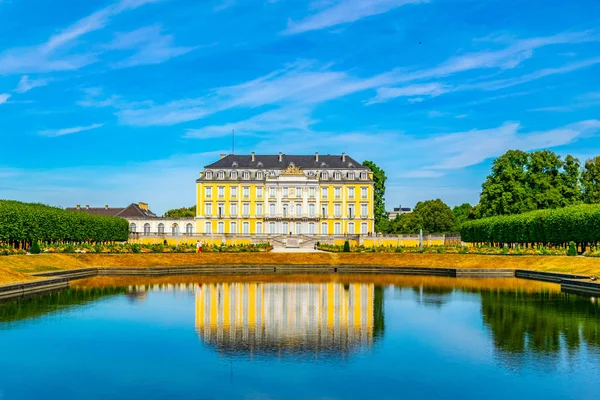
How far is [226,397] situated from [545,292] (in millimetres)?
19763

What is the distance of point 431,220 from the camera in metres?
93.3

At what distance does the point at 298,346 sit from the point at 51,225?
42825 mm

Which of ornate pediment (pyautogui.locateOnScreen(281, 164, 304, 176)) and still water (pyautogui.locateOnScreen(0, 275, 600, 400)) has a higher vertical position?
ornate pediment (pyautogui.locateOnScreen(281, 164, 304, 176))

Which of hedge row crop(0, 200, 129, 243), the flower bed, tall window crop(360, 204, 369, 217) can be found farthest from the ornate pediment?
the flower bed

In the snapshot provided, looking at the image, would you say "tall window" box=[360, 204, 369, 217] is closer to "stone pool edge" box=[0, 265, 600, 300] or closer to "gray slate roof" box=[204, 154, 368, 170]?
"gray slate roof" box=[204, 154, 368, 170]

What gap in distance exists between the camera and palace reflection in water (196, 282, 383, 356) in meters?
14.9

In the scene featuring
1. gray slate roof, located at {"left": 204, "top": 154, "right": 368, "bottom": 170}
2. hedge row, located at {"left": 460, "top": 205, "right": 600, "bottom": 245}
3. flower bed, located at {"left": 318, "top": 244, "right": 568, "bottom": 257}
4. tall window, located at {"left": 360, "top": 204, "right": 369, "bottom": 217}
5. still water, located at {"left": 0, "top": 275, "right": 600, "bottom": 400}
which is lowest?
still water, located at {"left": 0, "top": 275, "right": 600, "bottom": 400}

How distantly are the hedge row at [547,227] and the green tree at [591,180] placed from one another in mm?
10458

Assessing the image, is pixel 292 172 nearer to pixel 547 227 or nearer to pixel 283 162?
pixel 283 162

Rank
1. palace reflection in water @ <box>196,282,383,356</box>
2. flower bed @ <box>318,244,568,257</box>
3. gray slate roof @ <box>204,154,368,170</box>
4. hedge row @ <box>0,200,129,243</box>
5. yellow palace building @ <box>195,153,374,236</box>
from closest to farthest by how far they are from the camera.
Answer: palace reflection in water @ <box>196,282,383,356</box> → flower bed @ <box>318,244,568,257</box> → hedge row @ <box>0,200,129,243</box> → yellow palace building @ <box>195,153,374,236</box> → gray slate roof @ <box>204,154,368,170</box>

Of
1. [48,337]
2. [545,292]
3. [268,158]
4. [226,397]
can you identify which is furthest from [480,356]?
[268,158]

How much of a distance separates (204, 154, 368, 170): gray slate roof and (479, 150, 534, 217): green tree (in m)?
20.9

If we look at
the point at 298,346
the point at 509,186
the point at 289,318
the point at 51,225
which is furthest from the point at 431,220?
the point at 298,346

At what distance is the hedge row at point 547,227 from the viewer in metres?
45.0
